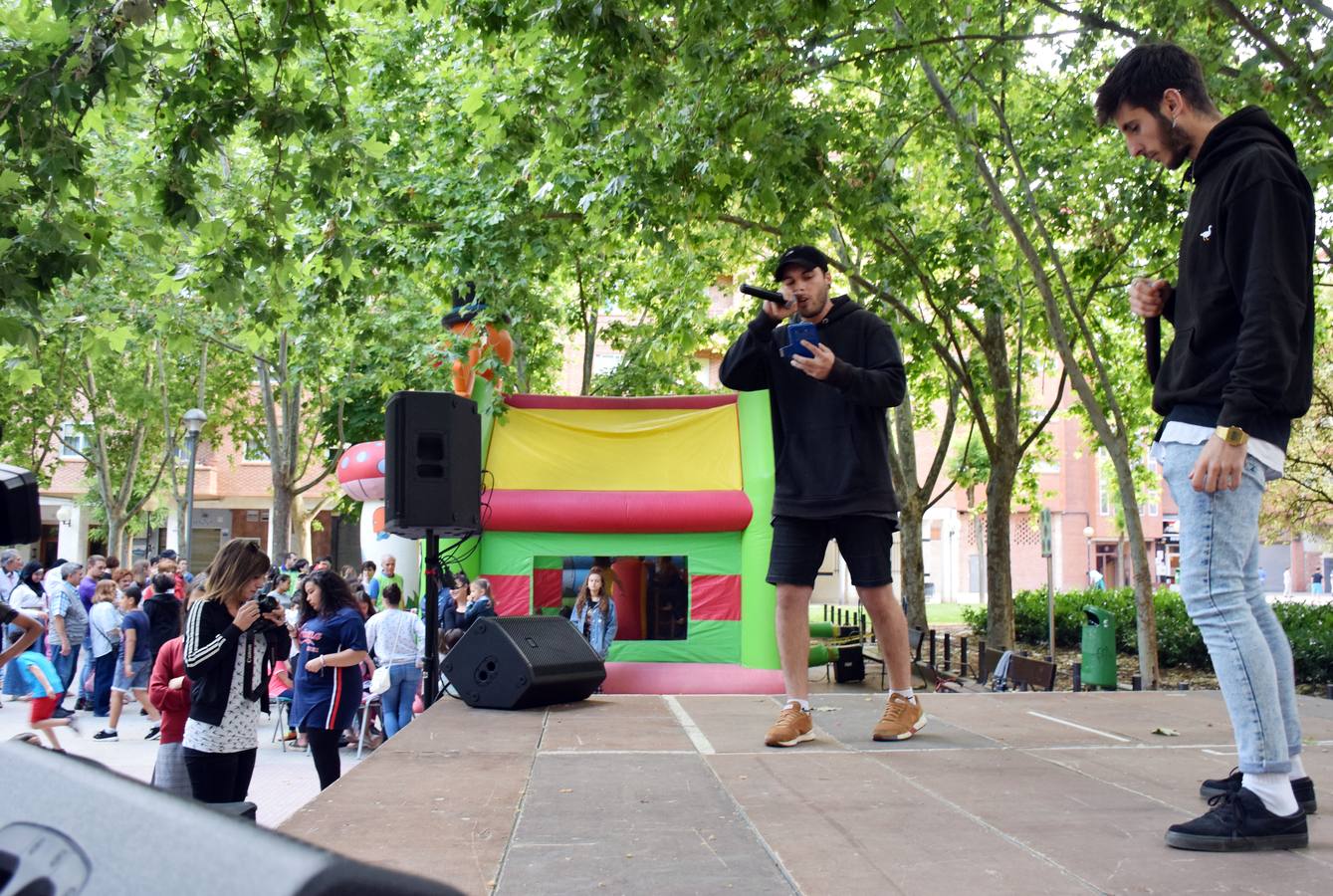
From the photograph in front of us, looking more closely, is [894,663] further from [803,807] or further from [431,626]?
[431,626]

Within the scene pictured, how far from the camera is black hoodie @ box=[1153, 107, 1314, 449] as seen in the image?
300cm

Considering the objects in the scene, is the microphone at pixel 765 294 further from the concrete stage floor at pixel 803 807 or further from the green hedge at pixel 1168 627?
the green hedge at pixel 1168 627

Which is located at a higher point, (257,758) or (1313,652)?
(1313,652)

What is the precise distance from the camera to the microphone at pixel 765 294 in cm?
460

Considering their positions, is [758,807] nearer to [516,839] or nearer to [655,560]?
[516,839]

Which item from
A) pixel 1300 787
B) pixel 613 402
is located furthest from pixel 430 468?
pixel 613 402

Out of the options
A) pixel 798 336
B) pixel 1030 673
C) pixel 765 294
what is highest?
pixel 765 294

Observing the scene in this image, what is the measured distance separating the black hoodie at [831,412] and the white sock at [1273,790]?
1.98 metres

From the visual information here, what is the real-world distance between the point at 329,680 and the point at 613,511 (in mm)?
5959

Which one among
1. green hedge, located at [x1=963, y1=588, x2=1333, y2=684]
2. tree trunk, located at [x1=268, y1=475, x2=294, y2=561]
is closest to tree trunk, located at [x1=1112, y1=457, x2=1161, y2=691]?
green hedge, located at [x1=963, y1=588, x2=1333, y2=684]

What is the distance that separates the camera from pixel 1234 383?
3.00 meters

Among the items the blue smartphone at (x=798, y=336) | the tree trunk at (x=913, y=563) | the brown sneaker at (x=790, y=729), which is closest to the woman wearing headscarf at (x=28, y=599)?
the brown sneaker at (x=790, y=729)

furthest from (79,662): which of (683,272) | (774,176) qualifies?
(774,176)

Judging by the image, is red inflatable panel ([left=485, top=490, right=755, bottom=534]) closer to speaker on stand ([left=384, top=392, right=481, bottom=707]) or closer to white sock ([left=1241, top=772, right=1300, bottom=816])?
speaker on stand ([left=384, top=392, right=481, bottom=707])
